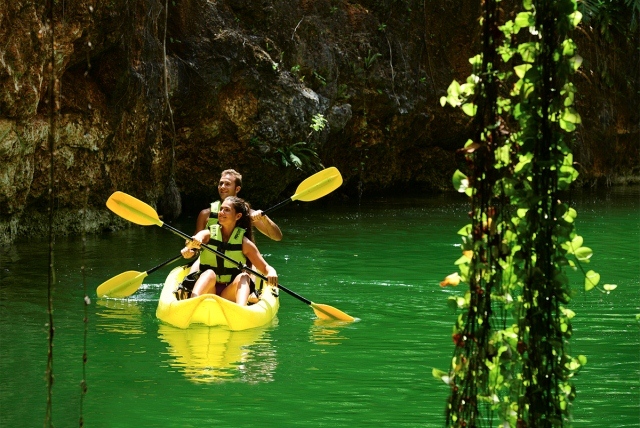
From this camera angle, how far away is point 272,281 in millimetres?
7398

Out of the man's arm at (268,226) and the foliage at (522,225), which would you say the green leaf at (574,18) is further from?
the man's arm at (268,226)

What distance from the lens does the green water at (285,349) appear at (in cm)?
493

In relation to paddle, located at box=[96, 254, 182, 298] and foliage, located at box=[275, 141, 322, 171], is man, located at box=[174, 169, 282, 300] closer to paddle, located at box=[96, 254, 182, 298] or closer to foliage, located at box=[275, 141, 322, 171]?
paddle, located at box=[96, 254, 182, 298]

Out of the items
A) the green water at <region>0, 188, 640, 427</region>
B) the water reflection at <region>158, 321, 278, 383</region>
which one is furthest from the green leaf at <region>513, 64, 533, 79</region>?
the water reflection at <region>158, 321, 278, 383</region>

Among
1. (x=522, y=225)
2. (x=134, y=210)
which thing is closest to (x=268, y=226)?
(x=134, y=210)

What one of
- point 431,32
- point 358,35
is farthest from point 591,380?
point 431,32

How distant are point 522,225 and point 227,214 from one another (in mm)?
5269

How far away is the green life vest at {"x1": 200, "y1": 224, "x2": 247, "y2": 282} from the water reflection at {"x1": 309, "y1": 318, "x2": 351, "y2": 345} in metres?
0.78

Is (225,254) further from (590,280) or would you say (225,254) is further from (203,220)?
(590,280)

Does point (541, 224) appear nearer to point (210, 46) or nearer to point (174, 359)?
point (174, 359)

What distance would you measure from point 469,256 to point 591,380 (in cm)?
344

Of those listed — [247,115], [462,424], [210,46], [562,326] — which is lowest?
[462,424]

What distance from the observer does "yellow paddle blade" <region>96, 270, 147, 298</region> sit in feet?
25.9

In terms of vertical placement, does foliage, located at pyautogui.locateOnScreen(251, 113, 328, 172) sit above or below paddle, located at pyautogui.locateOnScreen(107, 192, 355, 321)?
above
